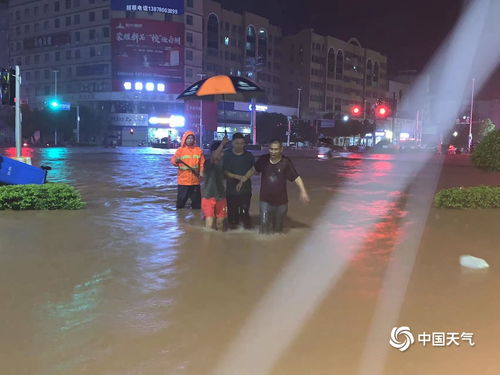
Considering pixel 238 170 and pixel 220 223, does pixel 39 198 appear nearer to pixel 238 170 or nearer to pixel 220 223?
pixel 220 223

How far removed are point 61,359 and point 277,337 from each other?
165 centimetres

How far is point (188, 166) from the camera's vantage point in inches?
380

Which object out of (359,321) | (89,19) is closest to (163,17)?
(89,19)

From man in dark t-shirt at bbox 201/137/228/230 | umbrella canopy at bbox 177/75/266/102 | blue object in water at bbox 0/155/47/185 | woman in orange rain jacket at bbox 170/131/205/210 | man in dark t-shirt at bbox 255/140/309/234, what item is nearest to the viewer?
man in dark t-shirt at bbox 255/140/309/234

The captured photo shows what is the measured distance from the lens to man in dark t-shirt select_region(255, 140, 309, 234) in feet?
25.0

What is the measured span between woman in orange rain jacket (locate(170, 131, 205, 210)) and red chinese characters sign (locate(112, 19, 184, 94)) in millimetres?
77288

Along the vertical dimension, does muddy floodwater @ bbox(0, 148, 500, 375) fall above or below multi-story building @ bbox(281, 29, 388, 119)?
below

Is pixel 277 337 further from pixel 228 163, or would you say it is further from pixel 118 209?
pixel 118 209

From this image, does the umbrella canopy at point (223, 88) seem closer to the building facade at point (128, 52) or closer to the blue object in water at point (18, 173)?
the blue object in water at point (18, 173)

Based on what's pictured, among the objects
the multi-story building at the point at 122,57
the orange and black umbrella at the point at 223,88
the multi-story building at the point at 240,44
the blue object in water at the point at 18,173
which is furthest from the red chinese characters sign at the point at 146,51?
the orange and black umbrella at the point at 223,88

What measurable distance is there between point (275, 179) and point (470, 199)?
5.52 meters

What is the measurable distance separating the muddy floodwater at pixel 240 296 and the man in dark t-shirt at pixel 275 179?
50cm

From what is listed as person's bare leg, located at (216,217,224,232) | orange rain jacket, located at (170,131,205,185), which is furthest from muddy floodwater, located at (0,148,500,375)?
orange rain jacket, located at (170,131,205,185)

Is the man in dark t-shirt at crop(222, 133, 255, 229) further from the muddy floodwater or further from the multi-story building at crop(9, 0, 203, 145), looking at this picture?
the multi-story building at crop(9, 0, 203, 145)
